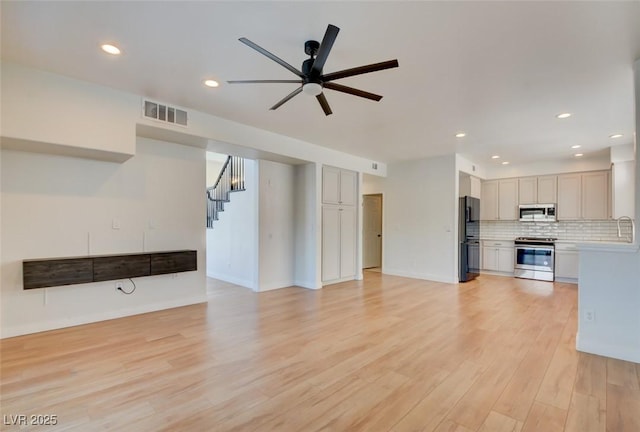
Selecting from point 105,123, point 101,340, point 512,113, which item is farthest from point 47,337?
point 512,113

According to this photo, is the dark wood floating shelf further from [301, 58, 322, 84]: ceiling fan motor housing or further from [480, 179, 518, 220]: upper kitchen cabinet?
[480, 179, 518, 220]: upper kitchen cabinet

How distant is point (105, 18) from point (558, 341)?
5.18m

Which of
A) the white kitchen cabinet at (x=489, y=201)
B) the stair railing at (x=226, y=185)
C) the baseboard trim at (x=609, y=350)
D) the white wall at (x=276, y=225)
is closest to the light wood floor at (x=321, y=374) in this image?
the baseboard trim at (x=609, y=350)

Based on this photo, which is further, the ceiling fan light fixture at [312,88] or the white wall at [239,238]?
the white wall at [239,238]

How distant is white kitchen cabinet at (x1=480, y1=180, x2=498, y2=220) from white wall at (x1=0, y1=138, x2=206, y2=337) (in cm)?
694

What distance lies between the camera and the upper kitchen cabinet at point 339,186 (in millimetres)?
6289

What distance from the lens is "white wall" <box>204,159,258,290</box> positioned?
584 cm

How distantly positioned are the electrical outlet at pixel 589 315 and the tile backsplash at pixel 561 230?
479 centimetres

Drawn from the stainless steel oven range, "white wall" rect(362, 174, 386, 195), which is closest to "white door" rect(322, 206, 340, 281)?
"white wall" rect(362, 174, 386, 195)

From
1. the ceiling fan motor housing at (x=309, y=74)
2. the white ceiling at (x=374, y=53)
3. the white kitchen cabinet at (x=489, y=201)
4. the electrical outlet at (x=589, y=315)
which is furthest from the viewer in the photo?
the white kitchen cabinet at (x=489, y=201)

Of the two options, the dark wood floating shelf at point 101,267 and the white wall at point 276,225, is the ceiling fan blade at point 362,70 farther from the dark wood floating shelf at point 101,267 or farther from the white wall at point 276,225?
the white wall at point 276,225

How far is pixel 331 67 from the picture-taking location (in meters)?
2.98

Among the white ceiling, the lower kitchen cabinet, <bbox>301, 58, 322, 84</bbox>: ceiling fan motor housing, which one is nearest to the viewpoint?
the white ceiling

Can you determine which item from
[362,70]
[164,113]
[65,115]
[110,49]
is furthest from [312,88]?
[65,115]
